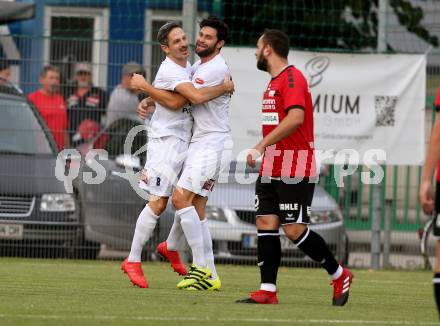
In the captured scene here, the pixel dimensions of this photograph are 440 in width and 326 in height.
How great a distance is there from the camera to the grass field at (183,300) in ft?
27.9

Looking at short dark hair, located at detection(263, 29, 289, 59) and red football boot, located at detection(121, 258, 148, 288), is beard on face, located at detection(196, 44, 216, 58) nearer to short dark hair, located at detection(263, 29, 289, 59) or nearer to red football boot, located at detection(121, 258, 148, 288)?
short dark hair, located at detection(263, 29, 289, 59)

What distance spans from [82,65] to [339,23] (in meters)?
4.40

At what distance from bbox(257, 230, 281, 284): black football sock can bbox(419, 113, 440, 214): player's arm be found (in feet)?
9.06

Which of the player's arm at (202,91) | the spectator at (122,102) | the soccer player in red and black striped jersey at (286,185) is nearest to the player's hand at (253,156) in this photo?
the soccer player in red and black striped jersey at (286,185)

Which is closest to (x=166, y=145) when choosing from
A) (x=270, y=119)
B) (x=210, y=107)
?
(x=210, y=107)

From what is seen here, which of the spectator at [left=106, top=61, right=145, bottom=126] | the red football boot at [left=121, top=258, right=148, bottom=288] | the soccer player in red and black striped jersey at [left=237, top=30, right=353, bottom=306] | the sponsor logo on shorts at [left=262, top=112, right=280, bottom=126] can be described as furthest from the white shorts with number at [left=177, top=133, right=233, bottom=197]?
the spectator at [left=106, top=61, right=145, bottom=126]

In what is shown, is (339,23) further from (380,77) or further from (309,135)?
(309,135)

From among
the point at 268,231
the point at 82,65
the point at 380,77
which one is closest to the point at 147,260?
the point at 82,65

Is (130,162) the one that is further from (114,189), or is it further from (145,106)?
(145,106)

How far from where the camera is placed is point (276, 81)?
998 centimetres

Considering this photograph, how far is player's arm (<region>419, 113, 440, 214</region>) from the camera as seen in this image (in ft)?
23.8

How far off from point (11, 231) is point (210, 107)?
502 centimetres

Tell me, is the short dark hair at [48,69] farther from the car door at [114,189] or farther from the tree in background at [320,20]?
the tree in background at [320,20]

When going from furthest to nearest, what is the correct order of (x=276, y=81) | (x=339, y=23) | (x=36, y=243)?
1. (x=339, y=23)
2. (x=36, y=243)
3. (x=276, y=81)
